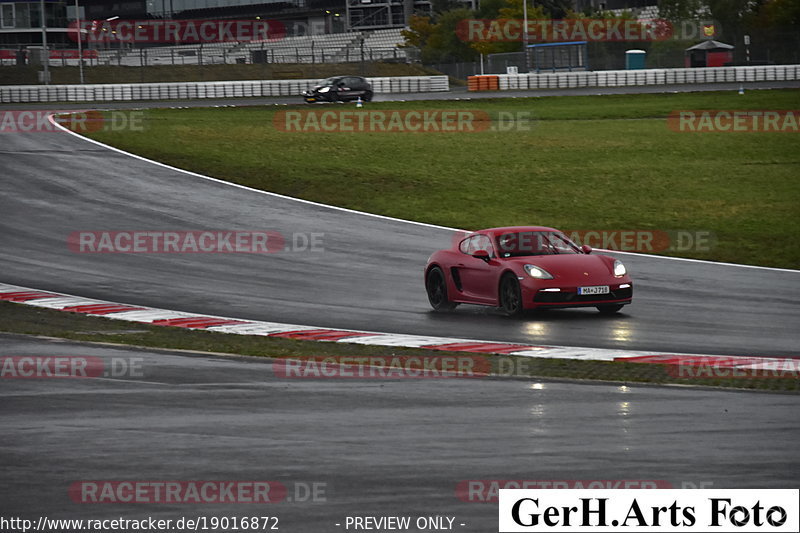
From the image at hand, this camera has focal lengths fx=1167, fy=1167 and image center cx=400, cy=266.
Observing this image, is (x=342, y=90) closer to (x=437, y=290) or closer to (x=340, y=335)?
(x=437, y=290)

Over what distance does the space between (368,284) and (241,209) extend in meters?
8.19

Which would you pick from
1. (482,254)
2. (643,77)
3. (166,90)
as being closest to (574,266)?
(482,254)

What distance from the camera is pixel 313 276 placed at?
61.7 ft

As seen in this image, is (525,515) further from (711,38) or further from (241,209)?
(711,38)

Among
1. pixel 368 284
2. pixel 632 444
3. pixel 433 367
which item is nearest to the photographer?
pixel 632 444

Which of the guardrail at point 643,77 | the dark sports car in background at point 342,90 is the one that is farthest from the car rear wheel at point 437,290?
the guardrail at point 643,77

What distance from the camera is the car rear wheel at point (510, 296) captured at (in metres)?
15.1

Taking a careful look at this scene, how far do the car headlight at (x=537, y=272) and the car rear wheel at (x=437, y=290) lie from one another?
155cm

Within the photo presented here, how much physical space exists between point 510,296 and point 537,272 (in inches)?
21.0

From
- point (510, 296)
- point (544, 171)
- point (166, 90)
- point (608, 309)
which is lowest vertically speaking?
point (608, 309)

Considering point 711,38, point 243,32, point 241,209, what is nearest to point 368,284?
point 241,209

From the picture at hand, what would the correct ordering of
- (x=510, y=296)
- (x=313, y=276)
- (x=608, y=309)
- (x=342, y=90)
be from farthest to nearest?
(x=342, y=90) → (x=313, y=276) → (x=608, y=309) → (x=510, y=296)

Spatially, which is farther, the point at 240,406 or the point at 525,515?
the point at 240,406

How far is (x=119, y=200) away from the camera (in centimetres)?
2641
